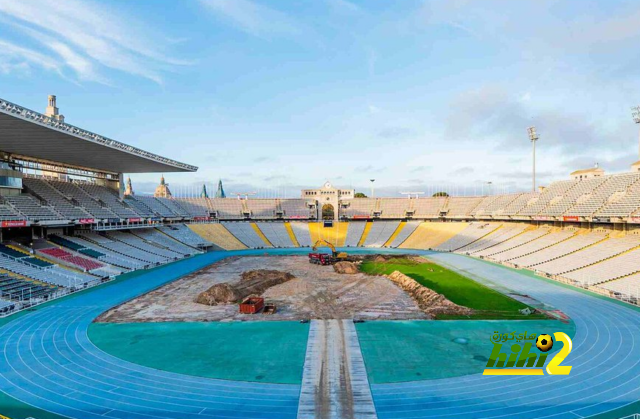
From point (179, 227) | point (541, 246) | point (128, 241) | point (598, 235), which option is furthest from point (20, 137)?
point (598, 235)

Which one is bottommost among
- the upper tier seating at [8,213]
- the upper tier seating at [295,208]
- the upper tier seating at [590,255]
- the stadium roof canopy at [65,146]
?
the upper tier seating at [590,255]

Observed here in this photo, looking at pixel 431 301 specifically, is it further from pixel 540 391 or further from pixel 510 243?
pixel 510 243

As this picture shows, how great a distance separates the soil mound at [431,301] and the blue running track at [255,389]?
691cm

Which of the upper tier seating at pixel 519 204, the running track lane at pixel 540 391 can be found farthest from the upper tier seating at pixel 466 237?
the running track lane at pixel 540 391

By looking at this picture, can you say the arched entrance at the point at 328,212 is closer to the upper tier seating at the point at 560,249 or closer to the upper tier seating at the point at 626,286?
the upper tier seating at the point at 560,249

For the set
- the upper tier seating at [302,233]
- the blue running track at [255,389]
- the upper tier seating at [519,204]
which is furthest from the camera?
the upper tier seating at [302,233]

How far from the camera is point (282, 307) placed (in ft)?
85.6

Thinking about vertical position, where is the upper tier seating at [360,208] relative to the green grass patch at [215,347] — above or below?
above

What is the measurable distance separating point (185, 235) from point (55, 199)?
21.7m

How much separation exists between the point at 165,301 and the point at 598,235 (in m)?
46.3

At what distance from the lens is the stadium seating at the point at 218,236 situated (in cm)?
6462

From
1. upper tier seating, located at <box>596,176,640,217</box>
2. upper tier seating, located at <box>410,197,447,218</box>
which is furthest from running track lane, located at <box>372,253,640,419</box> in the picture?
upper tier seating, located at <box>410,197,447,218</box>

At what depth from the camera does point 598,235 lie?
41156 millimetres

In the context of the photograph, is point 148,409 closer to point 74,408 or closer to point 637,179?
point 74,408
